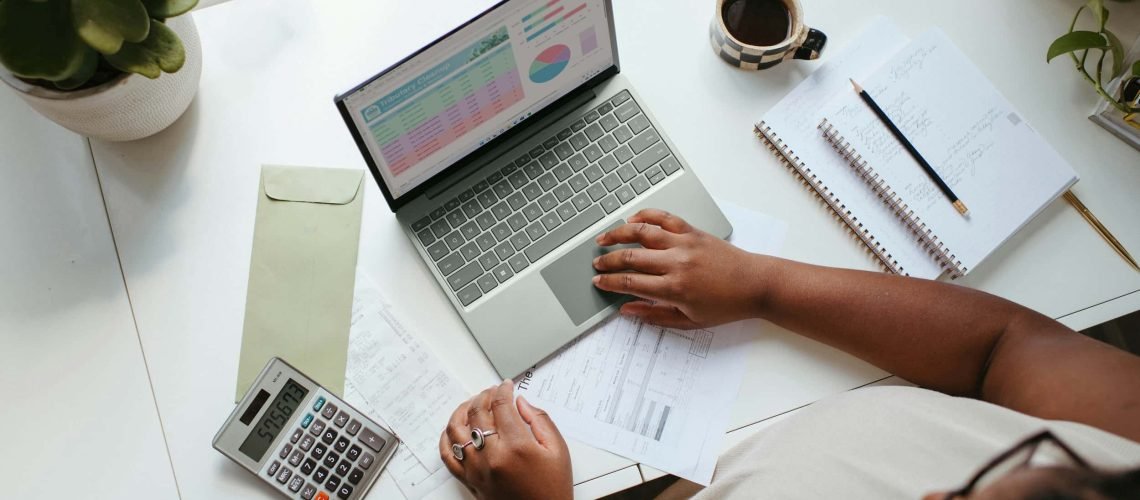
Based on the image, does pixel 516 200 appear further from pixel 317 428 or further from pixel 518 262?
pixel 317 428

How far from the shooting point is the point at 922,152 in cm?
90

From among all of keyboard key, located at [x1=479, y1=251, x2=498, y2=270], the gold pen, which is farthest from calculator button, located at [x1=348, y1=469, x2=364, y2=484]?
the gold pen

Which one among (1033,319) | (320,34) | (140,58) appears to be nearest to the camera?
(140,58)

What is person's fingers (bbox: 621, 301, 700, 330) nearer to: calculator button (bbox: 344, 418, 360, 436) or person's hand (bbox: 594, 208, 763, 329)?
person's hand (bbox: 594, 208, 763, 329)

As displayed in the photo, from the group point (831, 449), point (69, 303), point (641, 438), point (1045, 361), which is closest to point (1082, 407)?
point (1045, 361)

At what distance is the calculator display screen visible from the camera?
0.79m

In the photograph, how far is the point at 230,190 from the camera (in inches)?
34.2

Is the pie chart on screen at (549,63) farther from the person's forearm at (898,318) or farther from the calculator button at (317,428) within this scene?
the calculator button at (317,428)

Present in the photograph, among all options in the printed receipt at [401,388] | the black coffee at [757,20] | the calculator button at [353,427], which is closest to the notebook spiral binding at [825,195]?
the black coffee at [757,20]

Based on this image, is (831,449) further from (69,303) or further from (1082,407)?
(69,303)

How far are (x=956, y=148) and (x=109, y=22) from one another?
89 cm

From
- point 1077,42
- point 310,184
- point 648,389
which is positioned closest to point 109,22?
point 310,184

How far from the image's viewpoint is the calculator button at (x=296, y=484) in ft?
2.58

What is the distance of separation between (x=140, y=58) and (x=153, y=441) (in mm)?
403
